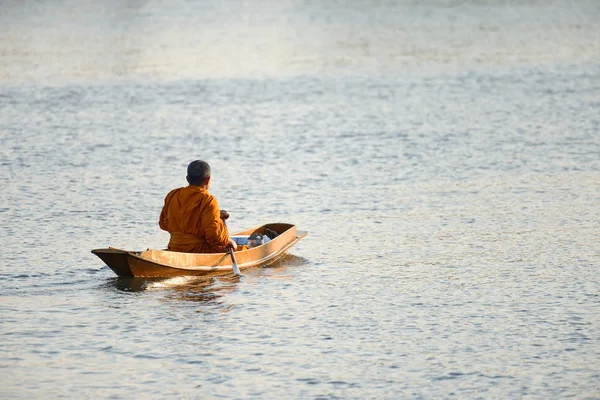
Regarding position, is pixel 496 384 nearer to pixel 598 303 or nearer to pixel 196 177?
pixel 598 303

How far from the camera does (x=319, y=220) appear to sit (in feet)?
53.2

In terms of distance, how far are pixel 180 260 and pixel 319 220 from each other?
4.23 metres

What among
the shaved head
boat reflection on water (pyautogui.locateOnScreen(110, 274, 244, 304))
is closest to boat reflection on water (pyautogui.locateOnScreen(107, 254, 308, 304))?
boat reflection on water (pyautogui.locateOnScreen(110, 274, 244, 304))

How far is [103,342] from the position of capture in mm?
10391

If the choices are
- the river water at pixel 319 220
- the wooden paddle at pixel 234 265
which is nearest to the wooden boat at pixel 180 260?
the wooden paddle at pixel 234 265

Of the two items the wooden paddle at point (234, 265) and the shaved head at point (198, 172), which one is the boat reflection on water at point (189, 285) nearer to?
the wooden paddle at point (234, 265)

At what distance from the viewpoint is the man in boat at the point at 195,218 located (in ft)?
41.1

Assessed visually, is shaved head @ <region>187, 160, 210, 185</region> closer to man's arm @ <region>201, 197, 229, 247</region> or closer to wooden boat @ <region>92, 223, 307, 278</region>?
man's arm @ <region>201, 197, 229, 247</region>

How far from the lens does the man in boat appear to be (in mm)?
12523

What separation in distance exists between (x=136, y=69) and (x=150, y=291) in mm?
25406

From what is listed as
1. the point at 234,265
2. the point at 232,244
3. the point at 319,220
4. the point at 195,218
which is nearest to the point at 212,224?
the point at 195,218

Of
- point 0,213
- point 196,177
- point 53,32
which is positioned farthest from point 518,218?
point 53,32

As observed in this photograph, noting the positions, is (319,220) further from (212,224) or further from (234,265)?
(212,224)

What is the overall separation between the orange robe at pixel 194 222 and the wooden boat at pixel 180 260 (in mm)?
244
